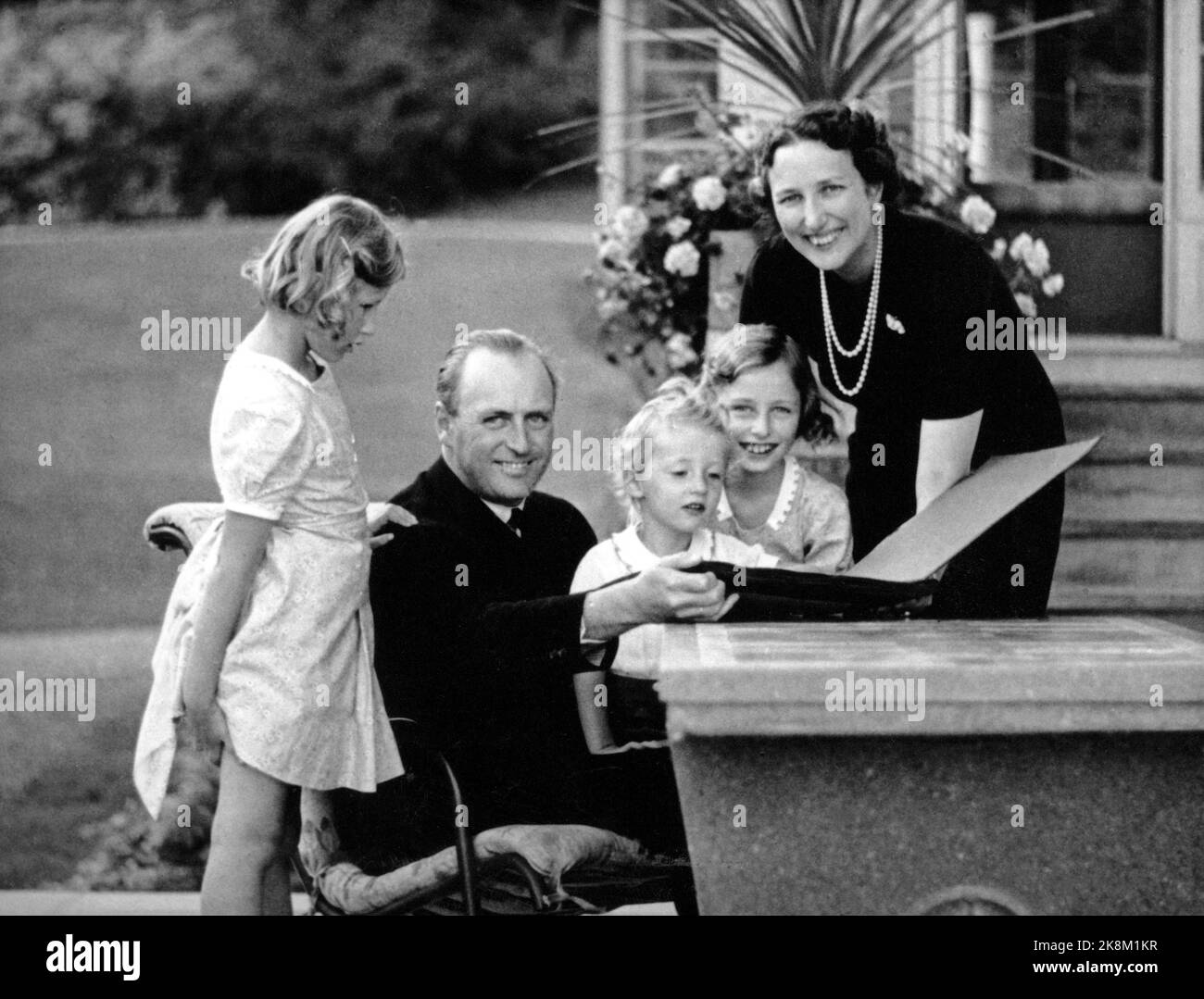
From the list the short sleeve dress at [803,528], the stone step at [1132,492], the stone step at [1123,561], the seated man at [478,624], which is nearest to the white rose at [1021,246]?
the stone step at [1132,492]

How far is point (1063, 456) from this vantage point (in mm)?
2400

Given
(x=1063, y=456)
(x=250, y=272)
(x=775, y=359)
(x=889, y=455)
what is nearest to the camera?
(x=1063, y=456)

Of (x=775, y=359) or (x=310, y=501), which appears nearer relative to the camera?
(x=310, y=501)

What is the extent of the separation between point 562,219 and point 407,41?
1.34 m

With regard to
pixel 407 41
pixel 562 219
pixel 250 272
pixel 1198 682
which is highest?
pixel 407 41

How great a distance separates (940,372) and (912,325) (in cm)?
10

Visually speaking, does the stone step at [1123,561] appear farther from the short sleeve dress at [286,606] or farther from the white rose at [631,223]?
the short sleeve dress at [286,606]

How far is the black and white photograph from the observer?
77.4 inches

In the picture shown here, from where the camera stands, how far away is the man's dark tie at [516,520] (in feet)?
8.79

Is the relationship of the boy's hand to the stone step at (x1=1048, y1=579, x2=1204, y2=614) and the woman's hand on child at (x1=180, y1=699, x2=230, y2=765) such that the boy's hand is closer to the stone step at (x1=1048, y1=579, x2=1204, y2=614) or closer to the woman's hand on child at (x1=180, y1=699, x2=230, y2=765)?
the woman's hand on child at (x1=180, y1=699, x2=230, y2=765)

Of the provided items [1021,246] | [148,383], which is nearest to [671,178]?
[1021,246]

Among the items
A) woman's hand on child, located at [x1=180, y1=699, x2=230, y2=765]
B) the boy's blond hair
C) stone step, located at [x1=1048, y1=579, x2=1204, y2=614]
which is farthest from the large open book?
stone step, located at [x1=1048, y1=579, x2=1204, y2=614]
